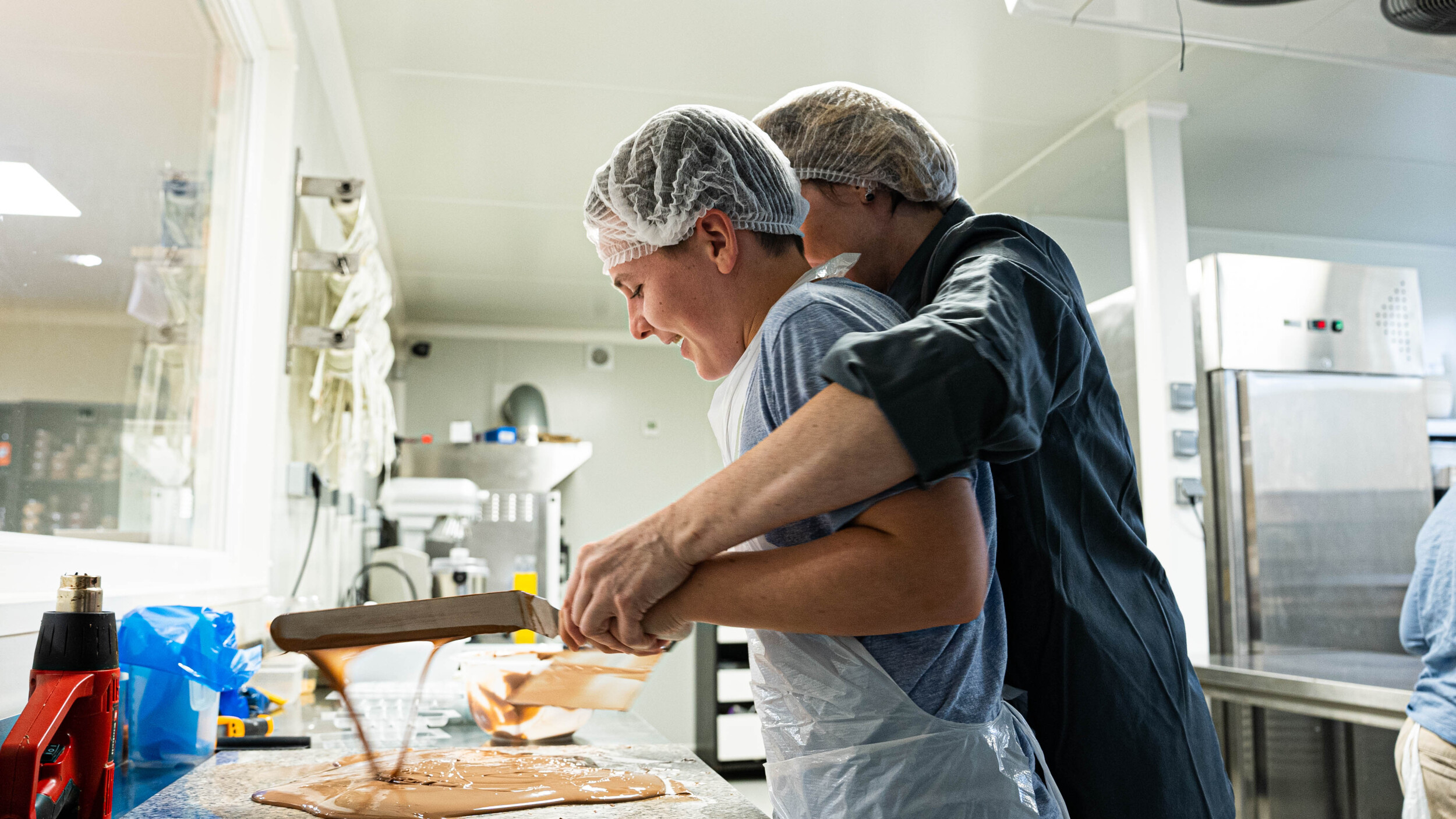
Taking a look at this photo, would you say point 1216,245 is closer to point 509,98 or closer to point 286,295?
point 509,98

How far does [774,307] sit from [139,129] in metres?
1.29

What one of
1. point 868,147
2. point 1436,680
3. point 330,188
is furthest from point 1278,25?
point 330,188

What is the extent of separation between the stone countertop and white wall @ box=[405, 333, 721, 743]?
4.75m

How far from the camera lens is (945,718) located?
0.80m

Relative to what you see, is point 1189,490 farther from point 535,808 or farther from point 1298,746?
point 535,808

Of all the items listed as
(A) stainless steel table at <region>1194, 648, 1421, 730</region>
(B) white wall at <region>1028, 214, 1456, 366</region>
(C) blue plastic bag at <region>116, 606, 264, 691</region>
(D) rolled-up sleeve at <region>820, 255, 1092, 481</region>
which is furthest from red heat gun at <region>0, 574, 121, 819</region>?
(B) white wall at <region>1028, 214, 1456, 366</region>

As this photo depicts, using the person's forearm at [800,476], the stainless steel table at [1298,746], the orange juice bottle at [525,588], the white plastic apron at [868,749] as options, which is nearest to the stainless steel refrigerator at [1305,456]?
the stainless steel table at [1298,746]

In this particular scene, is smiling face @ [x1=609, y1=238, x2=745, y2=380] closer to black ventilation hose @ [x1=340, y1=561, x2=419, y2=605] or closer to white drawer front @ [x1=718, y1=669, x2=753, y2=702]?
black ventilation hose @ [x1=340, y1=561, x2=419, y2=605]

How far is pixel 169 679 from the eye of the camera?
1.23 m

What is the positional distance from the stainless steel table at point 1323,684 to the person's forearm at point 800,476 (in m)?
2.12

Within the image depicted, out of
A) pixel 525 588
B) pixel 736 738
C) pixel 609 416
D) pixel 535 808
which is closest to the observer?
pixel 535 808

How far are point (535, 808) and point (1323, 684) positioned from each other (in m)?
2.08

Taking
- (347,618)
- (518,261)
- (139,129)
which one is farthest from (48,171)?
(518,261)

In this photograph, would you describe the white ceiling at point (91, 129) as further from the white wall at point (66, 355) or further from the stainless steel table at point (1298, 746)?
the stainless steel table at point (1298, 746)
